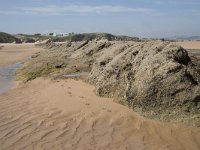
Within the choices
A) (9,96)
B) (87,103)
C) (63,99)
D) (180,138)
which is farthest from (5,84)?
(180,138)

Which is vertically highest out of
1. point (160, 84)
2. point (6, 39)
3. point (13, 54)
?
point (160, 84)

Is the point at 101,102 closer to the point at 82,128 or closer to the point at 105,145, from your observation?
the point at 82,128

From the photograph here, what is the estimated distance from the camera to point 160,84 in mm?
8414

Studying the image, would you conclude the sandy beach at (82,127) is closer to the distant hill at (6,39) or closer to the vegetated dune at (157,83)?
the vegetated dune at (157,83)

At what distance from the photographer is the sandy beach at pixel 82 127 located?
6.84 metres

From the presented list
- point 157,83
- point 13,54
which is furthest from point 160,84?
point 13,54

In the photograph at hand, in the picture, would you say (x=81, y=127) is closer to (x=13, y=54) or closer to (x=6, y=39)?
(x=13, y=54)

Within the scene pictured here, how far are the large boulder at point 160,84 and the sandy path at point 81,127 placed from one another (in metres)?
0.37

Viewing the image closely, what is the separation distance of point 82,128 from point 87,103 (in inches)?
83.7

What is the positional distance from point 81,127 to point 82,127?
23mm

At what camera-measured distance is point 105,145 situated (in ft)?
22.2

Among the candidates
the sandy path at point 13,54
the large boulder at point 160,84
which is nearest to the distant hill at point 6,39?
the sandy path at point 13,54

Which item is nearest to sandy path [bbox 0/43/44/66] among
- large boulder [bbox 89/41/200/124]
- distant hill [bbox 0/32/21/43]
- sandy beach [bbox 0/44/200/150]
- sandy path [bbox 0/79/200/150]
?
sandy beach [bbox 0/44/200/150]

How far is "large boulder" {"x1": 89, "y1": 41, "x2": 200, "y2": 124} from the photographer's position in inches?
317
